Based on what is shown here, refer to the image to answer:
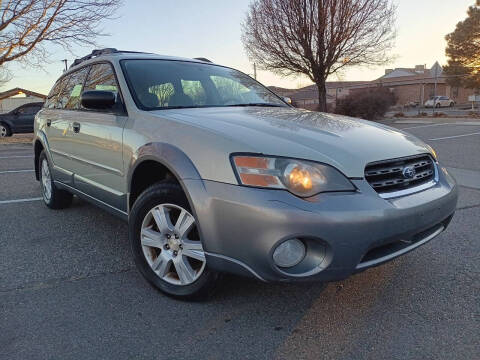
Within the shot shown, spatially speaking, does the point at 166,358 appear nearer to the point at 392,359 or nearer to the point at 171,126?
the point at 392,359

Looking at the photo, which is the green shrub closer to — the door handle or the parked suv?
the door handle

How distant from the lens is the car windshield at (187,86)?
3.19 metres

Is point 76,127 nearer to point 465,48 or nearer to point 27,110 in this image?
point 27,110

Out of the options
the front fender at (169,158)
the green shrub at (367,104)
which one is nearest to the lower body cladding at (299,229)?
the front fender at (169,158)

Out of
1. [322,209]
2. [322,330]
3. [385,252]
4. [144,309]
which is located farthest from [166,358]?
[385,252]

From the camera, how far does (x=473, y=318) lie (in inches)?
91.0

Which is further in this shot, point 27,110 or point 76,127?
point 27,110

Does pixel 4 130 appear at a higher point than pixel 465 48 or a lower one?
lower

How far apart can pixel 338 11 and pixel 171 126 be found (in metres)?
18.5

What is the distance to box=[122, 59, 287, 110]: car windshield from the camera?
3186 millimetres

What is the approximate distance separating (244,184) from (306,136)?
544 mm

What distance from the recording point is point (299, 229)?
2004mm

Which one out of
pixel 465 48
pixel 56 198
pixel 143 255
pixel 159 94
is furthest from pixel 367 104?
pixel 465 48

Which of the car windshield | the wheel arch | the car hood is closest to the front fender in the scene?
the wheel arch
